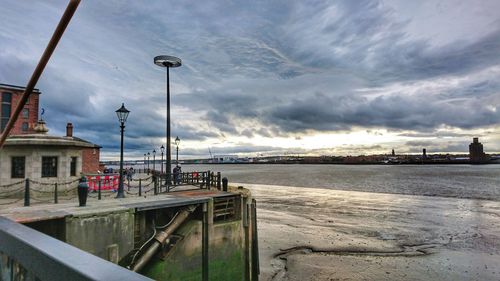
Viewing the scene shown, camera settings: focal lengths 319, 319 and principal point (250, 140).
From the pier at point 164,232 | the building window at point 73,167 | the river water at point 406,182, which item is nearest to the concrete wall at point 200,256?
the pier at point 164,232

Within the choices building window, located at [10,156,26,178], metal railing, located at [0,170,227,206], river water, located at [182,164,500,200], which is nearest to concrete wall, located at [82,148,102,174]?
metal railing, located at [0,170,227,206]

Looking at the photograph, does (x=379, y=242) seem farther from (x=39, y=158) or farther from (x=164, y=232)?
(x=39, y=158)

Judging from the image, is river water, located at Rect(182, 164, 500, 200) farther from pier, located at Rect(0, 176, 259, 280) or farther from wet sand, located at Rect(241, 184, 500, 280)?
pier, located at Rect(0, 176, 259, 280)

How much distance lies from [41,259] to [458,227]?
33517 mm

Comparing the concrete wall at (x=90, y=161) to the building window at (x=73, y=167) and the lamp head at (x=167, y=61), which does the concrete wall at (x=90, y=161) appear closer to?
the building window at (x=73, y=167)

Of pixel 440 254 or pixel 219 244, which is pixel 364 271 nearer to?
pixel 440 254

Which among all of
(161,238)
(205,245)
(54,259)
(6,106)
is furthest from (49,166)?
(54,259)

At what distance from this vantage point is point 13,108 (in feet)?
90.2

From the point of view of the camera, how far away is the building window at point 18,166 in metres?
17.3

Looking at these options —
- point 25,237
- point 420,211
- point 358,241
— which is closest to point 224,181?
point 358,241

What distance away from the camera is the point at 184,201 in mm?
13203

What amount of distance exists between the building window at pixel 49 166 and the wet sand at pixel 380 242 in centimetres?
1300

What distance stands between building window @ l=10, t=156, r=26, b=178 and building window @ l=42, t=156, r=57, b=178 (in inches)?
38.2

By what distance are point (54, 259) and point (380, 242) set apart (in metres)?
25.0
